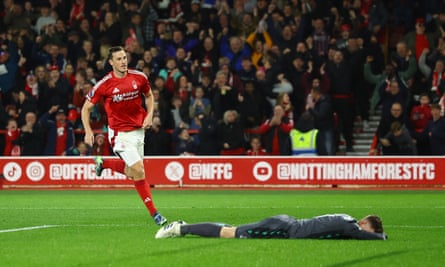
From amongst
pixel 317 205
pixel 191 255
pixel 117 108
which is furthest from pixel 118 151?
pixel 317 205

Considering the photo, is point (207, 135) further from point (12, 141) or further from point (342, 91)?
point (12, 141)

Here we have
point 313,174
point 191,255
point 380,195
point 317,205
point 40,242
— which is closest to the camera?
point 191,255

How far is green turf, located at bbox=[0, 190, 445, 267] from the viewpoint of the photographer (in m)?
10.1

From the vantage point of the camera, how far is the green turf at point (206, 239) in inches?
398

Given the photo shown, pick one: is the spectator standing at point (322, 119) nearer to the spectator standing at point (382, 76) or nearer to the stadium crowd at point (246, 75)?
the stadium crowd at point (246, 75)

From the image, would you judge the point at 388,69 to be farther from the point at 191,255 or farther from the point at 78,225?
the point at 191,255

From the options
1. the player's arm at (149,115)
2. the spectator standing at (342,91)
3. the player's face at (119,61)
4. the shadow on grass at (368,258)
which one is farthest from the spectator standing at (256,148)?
the shadow on grass at (368,258)

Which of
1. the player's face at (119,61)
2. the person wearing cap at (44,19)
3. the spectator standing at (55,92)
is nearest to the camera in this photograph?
the player's face at (119,61)

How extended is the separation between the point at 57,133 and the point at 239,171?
194 inches

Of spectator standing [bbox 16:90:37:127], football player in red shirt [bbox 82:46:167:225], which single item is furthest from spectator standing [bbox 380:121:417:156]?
football player in red shirt [bbox 82:46:167:225]

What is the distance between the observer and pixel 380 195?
72.0ft

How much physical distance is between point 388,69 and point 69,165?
7.93 m

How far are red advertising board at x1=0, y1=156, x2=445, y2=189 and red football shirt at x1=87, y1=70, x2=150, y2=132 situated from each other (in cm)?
1032

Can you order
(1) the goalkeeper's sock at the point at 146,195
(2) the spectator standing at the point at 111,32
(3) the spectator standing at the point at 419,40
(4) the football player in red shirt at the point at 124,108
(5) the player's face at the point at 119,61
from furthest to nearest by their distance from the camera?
(2) the spectator standing at the point at 111,32 → (3) the spectator standing at the point at 419,40 → (4) the football player in red shirt at the point at 124,108 → (5) the player's face at the point at 119,61 → (1) the goalkeeper's sock at the point at 146,195
